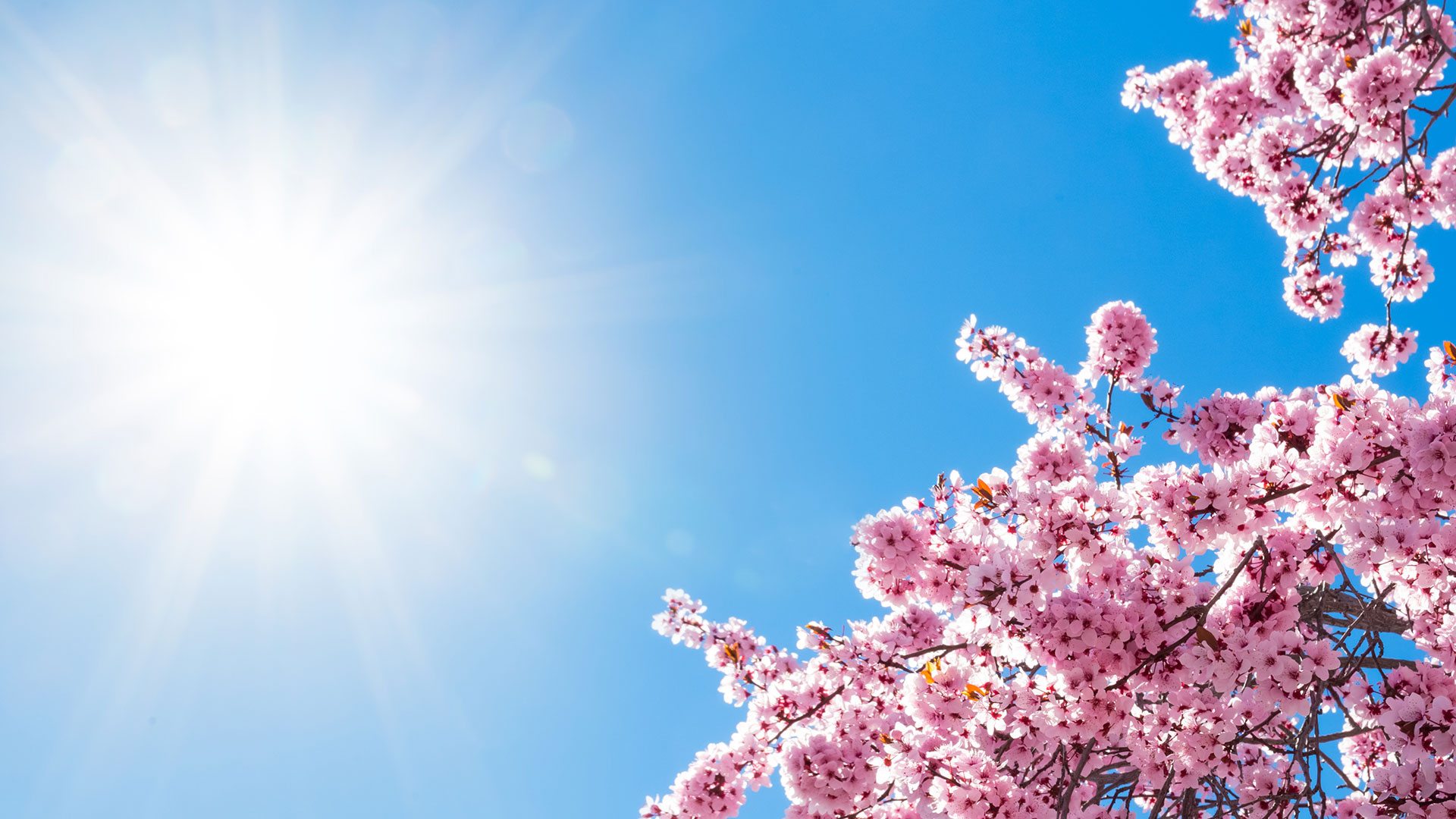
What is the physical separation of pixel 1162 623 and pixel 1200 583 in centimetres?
41

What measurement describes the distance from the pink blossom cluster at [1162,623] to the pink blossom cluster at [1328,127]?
1968 millimetres

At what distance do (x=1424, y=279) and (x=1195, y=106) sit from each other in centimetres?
276

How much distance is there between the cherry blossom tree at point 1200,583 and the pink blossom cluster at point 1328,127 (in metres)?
0.03

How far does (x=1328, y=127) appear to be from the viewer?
676cm

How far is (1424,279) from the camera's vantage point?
712 centimetres

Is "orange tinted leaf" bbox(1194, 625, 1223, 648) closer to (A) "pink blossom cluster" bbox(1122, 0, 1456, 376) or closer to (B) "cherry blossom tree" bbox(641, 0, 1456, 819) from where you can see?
(B) "cherry blossom tree" bbox(641, 0, 1456, 819)

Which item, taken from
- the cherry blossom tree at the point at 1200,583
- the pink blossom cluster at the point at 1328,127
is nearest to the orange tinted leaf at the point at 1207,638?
the cherry blossom tree at the point at 1200,583

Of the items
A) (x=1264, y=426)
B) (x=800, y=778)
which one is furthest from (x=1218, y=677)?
(x=800, y=778)

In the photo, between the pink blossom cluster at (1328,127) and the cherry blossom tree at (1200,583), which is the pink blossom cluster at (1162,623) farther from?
the pink blossom cluster at (1328,127)

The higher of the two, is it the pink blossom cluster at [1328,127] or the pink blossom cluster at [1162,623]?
the pink blossom cluster at [1328,127]

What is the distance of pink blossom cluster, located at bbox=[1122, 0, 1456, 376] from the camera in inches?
232

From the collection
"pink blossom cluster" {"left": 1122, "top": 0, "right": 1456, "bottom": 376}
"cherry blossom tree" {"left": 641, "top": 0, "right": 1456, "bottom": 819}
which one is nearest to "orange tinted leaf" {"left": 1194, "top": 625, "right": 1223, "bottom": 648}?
"cherry blossom tree" {"left": 641, "top": 0, "right": 1456, "bottom": 819}

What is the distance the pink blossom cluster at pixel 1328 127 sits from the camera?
5891 millimetres

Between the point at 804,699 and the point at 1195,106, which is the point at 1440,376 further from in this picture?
the point at 804,699
